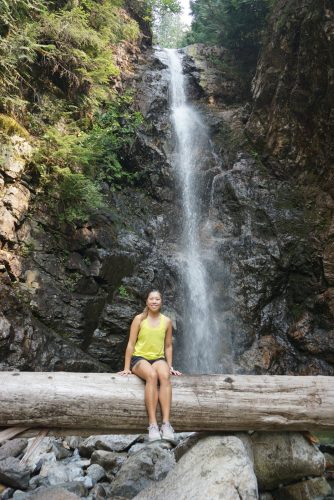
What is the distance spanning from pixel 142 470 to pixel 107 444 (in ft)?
6.31

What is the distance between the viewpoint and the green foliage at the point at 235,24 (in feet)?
57.1

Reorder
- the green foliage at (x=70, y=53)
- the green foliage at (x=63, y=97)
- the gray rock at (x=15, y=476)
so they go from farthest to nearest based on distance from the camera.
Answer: the green foliage at (x=70, y=53) < the green foliage at (x=63, y=97) < the gray rock at (x=15, y=476)

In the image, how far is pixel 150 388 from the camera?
4.33 meters

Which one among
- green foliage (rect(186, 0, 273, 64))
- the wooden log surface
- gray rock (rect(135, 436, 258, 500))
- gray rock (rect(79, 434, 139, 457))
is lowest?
gray rock (rect(79, 434, 139, 457))

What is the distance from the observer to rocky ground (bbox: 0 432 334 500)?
3.78m

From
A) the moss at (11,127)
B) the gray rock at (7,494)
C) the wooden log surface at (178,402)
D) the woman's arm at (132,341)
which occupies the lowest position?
the gray rock at (7,494)

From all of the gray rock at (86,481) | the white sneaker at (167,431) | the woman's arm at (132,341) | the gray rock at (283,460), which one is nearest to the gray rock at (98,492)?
the gray rock at (86,481)

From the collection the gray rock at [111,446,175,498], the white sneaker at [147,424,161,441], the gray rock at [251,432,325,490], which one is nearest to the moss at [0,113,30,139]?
the gray rock at [111,446,175,498]

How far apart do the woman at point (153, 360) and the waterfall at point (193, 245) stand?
6136 millimetres

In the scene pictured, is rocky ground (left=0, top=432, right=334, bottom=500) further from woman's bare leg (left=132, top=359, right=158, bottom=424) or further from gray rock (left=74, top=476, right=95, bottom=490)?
woman's bare leg (left=132, top=359, right=158, bottom=424)

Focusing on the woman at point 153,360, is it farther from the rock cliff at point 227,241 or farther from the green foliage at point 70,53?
the green foliage at point 70,53

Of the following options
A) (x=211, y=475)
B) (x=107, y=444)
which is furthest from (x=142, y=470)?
(x=107, y=444)

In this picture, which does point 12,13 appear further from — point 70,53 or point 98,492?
point 98,492

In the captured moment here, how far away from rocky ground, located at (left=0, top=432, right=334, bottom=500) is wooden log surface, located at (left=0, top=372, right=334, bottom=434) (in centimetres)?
29
